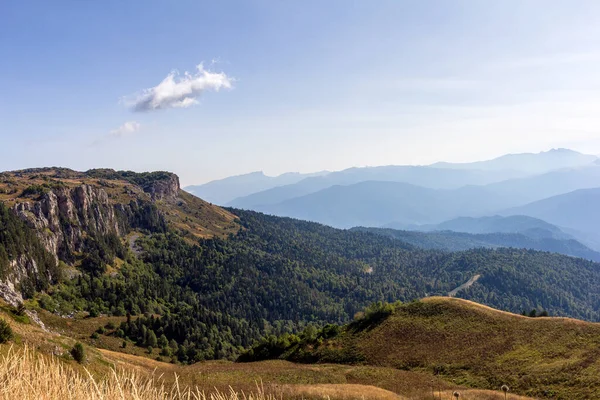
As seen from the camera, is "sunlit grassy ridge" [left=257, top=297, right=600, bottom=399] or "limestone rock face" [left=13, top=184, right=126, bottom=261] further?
"limestone rock face" [left=13, top=184, right=126, bottom=261]

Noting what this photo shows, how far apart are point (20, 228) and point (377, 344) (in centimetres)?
14373

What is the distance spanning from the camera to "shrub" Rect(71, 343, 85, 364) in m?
31.5

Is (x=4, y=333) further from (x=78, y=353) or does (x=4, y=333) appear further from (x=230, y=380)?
(x=230, y=380)

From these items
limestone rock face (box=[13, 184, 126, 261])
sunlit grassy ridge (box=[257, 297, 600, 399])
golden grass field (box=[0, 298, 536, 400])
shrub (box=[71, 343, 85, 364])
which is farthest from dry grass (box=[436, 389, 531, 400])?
limestone rock face (box=[13, 184, 126, 261])

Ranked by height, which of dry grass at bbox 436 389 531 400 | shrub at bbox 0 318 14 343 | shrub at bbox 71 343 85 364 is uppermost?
shrub at bbox 0 318 14 343

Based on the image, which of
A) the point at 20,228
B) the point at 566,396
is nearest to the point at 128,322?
the point at 20,228

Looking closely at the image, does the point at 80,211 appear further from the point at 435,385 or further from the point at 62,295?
the point at 435,385

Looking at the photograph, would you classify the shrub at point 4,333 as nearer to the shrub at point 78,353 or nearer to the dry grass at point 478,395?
the shrub at point 78,353

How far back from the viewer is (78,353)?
31984mm

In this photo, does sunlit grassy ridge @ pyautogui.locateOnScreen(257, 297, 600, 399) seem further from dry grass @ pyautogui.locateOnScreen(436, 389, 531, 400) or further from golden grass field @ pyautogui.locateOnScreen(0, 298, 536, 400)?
golden grass field @ pyautogui.locateOnScreen(0, 298, 536, 400)

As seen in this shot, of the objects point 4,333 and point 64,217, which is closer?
point 4,333

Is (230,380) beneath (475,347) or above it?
above

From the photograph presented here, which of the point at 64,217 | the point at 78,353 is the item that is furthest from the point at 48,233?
the point at 78,353

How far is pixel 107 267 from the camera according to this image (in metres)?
170
